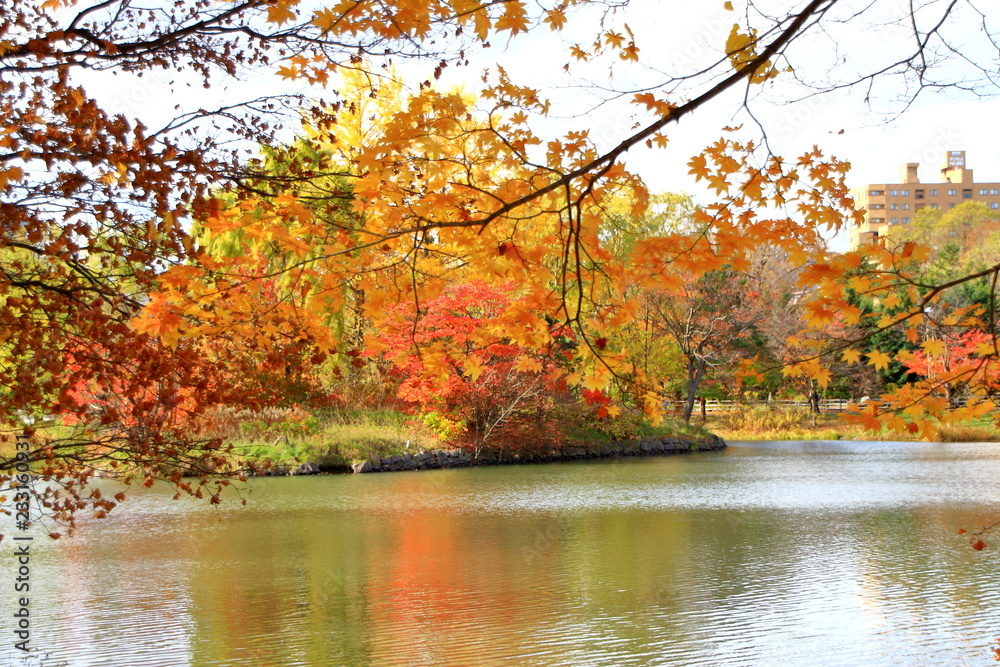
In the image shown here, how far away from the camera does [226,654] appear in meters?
4.27

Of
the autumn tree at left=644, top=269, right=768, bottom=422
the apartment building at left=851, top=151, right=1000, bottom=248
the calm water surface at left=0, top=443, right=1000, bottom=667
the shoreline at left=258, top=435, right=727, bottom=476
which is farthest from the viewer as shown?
the apartment building at left=851, top=151, right=1000, bottom=248

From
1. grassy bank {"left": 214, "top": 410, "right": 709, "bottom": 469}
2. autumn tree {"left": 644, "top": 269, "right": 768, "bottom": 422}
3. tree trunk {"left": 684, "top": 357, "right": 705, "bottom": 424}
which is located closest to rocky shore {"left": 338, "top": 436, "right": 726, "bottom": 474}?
grassy bank {"left": 214, "top": 410, "right": 709, "bottom": 469}

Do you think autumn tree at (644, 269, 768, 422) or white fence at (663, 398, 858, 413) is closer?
autumn tree at (644, 269, 768, 422)

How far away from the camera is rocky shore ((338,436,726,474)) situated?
13094 mm

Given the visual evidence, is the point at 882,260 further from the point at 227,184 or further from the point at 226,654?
the point at 226,654

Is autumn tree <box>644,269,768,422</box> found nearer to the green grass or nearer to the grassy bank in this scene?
the grassy bank

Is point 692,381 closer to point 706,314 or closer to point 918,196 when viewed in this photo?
point 706,314

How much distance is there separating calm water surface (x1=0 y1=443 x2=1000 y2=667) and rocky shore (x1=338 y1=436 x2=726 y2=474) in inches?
104

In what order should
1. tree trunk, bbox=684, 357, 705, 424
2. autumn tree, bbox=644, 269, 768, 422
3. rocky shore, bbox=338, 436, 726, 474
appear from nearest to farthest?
Answer: rocky shore, bbox=338, 436, 726, 474 → autumn tree, bbox=644, 269, 768, 422 → tree trunk, bbox=684, 357, 705, 424

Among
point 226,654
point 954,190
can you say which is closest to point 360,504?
point 226,654

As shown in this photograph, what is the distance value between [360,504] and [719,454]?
337 inches

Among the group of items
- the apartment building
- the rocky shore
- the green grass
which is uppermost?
the apartment building

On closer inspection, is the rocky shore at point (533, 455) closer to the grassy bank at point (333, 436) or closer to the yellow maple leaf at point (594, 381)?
the grassy bank at point (333, 436)

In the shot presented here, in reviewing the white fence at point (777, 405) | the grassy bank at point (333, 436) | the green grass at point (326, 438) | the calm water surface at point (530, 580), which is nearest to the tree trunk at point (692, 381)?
the white fence at point (777, 405)
